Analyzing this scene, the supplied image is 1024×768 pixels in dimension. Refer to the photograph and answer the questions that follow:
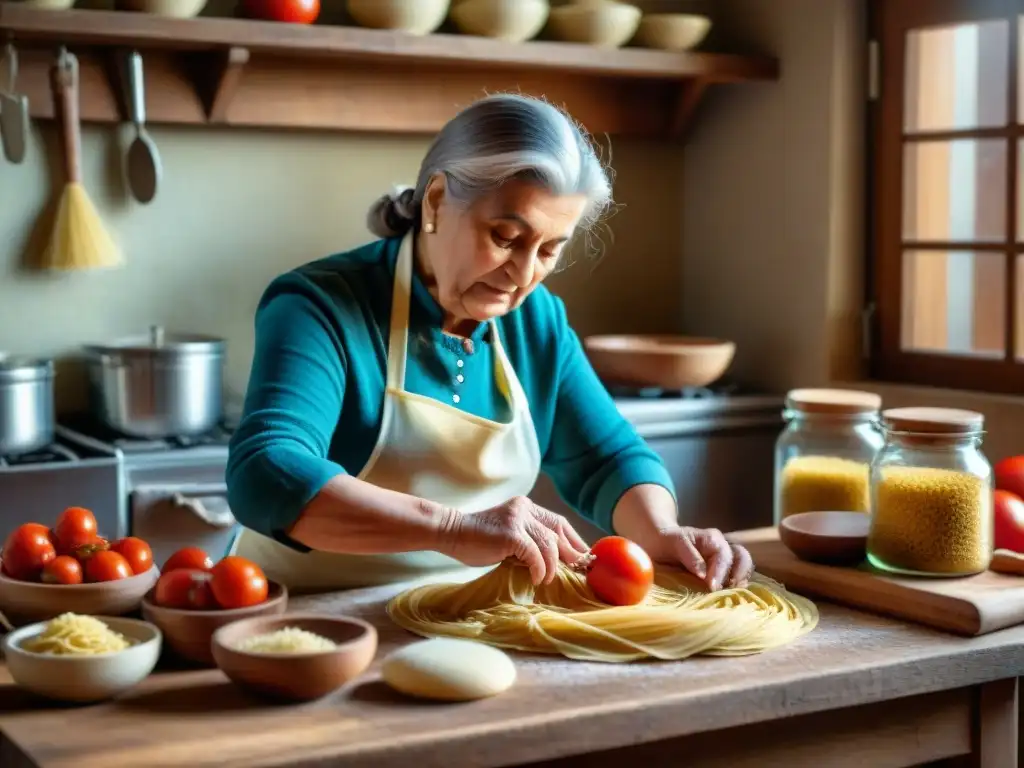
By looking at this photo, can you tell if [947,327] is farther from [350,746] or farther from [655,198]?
[350,746]

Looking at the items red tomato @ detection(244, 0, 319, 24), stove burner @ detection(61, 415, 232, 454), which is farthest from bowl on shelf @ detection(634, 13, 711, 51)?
stove burner @ detection(61, 415, 232, 454)

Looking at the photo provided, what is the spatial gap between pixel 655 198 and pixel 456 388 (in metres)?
2.05

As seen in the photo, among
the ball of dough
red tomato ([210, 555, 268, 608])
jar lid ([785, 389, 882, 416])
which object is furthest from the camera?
jar lid ([785, 389, 882, 416])

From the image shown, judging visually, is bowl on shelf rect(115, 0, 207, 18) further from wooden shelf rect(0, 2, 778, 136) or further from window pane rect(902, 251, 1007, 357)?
window pane rect(902, 251, 1007, 357)

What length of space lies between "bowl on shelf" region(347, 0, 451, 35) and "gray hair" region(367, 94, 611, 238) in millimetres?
1362

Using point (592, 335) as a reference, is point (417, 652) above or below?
below

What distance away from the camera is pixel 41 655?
1279 mm

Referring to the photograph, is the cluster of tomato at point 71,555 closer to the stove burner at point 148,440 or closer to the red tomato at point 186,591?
the red tomato at point 186,591

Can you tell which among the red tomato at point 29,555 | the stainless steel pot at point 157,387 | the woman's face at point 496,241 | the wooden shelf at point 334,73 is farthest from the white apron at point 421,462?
the wooden shelf at point 334,73

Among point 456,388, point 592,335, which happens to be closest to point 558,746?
point 456,388

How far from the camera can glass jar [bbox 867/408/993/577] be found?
5.54 feet

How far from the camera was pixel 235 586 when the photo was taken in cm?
143

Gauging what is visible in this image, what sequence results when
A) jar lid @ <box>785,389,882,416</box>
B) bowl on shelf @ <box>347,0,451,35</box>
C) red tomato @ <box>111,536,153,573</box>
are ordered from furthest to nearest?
bowl on shelf @ <box>347,0,451,35</box>, jar lid @ <box>785,389,882,416</box>, red tomato @ <box>111,536,153,573</box>

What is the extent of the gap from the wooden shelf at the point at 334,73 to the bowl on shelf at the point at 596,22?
0.15 ft
